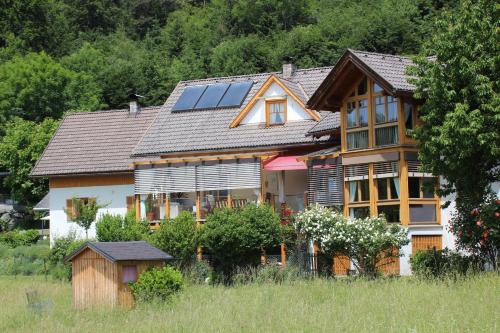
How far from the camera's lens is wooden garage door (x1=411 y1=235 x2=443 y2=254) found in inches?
1344

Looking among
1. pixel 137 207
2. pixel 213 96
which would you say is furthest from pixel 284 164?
pixel 213 96

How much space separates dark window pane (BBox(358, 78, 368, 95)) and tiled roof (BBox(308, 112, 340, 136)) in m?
2.04

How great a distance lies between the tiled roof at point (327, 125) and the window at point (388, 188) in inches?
137

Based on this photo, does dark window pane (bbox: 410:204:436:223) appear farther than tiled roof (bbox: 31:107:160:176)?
No

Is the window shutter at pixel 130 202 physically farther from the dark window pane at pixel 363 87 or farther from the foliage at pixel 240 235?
the dark window pane at pixel 363 87

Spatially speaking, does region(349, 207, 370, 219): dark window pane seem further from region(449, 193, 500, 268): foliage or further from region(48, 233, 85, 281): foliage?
region(48, 233, 85, 281): foliage

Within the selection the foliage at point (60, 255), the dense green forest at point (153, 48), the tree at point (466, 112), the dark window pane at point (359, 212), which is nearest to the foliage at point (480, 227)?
the tree at point (466, 112)

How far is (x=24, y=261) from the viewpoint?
44156 mm

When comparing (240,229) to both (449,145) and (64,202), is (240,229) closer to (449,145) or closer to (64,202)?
(449,145)

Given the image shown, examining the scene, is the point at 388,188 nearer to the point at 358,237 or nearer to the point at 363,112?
the point at 363,112

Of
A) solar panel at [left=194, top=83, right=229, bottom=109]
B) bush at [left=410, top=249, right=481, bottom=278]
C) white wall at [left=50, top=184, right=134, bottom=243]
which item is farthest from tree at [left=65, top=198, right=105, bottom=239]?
bush at [left=410, top=249, right=481, bottom=278]

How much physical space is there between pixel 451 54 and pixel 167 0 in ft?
277

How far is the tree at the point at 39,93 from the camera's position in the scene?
233ft

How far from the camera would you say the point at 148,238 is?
→ 3728 cm
